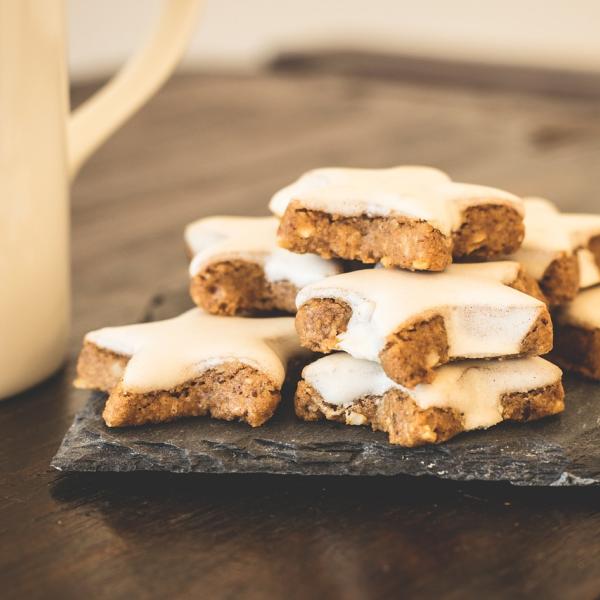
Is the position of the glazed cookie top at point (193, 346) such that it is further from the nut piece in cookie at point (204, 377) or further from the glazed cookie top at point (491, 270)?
the glazed cookie top at point (491, 270)

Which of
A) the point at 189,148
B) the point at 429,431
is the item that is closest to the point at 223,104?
the point at 189,148

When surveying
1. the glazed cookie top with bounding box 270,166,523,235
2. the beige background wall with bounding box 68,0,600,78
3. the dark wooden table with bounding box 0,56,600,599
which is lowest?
the dark wooden table with bounding box 0,56,600,599

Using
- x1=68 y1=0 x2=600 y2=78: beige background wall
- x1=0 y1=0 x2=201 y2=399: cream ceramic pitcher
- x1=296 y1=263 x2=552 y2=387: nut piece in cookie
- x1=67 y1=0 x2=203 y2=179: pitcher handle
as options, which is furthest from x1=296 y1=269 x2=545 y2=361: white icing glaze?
x1=68 y1=0 x2=600 y2=78: beige background wall

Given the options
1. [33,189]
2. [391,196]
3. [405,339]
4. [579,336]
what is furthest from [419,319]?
[33,189]

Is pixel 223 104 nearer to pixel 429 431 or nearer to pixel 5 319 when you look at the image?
pixel 5 319

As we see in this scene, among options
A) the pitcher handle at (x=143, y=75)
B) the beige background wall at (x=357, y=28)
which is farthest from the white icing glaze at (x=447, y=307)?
the beige background wall at (x=357, y=28)

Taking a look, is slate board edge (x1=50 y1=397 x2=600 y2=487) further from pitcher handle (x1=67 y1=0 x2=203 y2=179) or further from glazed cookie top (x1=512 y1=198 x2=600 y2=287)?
pitcher handle (x1=67 y1=0 x2=203 y2=179)

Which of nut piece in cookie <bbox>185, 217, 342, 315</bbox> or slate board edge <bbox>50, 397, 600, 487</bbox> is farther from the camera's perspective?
nut piece in cookie <bbox>185, 217, 342, 315</bbox>

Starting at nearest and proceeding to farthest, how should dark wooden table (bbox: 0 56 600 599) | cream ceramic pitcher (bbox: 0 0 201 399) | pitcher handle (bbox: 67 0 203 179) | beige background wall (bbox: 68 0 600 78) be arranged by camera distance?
1. dark wooden table (bbox: 0 56 600 599)
2. cream ceramic pitcher (bbox: 0 0 201 399)
3. pitcher handle (bbox: 67 0 203 179)
4. beige background wall (bbox: 68 0 600 78)
